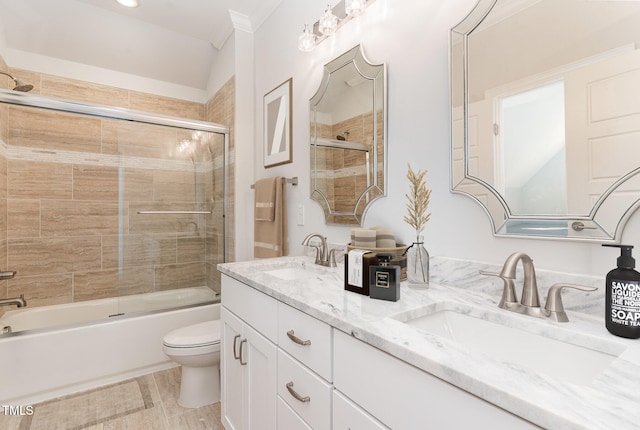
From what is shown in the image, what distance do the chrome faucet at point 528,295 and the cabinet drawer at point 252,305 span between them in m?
0.73

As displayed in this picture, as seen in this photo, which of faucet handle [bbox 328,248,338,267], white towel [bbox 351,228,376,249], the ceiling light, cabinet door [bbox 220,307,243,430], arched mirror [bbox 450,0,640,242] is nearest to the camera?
arched mirror [bbox 450,0,640,242]

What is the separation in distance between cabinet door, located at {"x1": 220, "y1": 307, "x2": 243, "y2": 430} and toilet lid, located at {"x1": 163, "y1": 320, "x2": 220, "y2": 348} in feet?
0.94

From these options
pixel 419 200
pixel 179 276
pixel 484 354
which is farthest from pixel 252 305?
pixel 179 276

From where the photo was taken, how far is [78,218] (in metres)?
2.71

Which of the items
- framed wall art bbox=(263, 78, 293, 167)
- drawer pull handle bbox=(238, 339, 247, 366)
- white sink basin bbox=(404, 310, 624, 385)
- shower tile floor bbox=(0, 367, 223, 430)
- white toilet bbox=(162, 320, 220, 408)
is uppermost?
framed wall art bbox=(263, 78, 293, 167)

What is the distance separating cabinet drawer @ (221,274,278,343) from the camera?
3.76 ft

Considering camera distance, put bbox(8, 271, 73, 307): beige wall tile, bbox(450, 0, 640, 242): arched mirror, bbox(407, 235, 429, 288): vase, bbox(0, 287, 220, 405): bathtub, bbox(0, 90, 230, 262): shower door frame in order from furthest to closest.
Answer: bbox(8, 271, 73, 307): beige wall tile < bbox(0, 90, 230, 262): shower door frame < bbox(0, 287, 220, 405): bathtub < bbox(407, 235, 429, 288): vase < bbox(450, 0, 640, 242): arched mirror

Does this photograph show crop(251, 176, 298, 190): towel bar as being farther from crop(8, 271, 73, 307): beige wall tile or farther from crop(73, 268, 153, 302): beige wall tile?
crop(8, 271, 73, 307): beige wall tile

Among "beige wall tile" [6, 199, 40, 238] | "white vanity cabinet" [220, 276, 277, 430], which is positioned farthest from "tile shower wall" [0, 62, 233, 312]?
"white vanity cabinet" [220, 276, 277, 430]

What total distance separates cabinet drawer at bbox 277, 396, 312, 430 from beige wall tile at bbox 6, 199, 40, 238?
2.66 metres

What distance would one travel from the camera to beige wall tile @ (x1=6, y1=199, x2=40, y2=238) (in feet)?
8.12

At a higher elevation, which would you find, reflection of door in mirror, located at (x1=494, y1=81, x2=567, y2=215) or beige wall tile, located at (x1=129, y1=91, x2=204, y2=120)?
beige wall tile, located at (x1=129, y1=91, x2=204, y2=120)

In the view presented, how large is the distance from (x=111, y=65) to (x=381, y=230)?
9.82 feet

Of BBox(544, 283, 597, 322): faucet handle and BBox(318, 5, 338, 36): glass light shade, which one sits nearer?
BBox(544, 283, 597, 322): faucet handle
